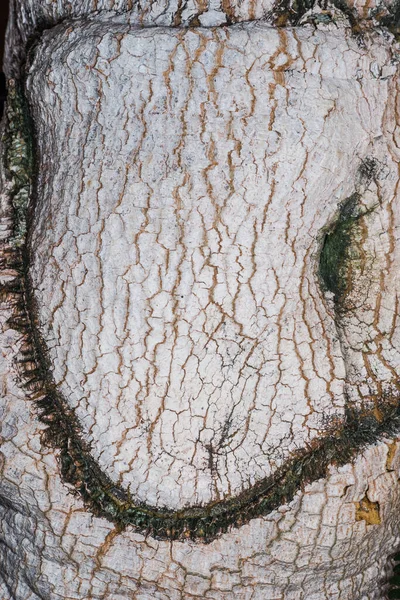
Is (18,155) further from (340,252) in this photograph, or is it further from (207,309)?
(340,252)

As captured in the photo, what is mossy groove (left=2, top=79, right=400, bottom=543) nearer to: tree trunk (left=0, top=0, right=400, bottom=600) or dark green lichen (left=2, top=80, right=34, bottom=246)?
tree trunk (left=0, top=0, right=400, bottom=600)

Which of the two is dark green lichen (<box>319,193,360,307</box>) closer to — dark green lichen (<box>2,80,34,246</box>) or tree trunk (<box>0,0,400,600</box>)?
tree trunk (<box>0,0,400,600</box>)

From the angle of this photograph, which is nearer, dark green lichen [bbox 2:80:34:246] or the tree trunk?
the tree trunk

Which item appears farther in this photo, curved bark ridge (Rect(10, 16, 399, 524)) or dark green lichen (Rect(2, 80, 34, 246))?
dark green lichen (Rect(2, 80, 34, 246))

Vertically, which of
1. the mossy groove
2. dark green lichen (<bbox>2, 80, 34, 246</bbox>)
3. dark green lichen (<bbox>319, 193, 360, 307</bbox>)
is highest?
dark green lichen (<bbox>2, 80, 34, 246</bbox>)

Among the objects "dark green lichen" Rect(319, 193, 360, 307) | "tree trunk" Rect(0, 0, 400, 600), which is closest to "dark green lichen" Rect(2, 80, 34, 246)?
"tree trunk" Rect(0, 0, 400, 600)

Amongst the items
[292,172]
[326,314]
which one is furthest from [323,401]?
[292,172]

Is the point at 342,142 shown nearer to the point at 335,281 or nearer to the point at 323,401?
the point at 335,281

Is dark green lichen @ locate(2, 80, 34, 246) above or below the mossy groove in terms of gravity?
above
